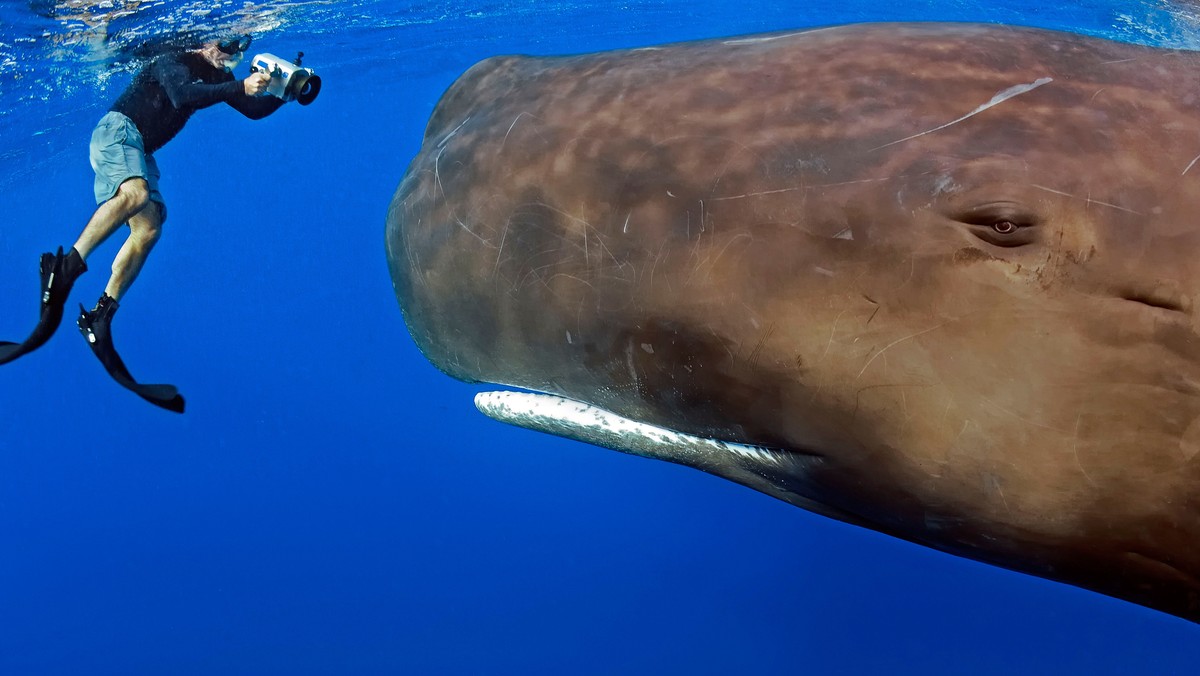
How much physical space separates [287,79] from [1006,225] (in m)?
10.6

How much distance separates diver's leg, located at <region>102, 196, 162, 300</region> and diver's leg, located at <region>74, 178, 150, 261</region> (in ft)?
0.48

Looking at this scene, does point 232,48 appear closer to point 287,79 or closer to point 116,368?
point 287,79

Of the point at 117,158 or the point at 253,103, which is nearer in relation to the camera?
the point at 117,158

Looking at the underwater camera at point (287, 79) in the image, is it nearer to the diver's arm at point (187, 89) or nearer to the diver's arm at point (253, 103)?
the diver's arm at point (253, 103)

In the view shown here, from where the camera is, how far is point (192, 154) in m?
31.3

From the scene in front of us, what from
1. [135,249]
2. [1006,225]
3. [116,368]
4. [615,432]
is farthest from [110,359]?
[1006,225]

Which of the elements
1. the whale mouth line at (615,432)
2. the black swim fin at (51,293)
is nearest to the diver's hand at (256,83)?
the black swim fin at (51,293)

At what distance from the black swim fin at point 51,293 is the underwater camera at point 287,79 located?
150 inches

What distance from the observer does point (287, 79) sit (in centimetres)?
1047

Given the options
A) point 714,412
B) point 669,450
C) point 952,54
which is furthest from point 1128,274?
point 669,450

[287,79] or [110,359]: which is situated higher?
[287,79]

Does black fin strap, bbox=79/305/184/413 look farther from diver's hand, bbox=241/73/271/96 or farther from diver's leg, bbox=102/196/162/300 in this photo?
diver's hand, bbox=241/73/271/96

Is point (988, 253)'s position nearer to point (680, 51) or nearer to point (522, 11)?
point (680, 51)

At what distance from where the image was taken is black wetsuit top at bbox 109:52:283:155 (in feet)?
34.5
